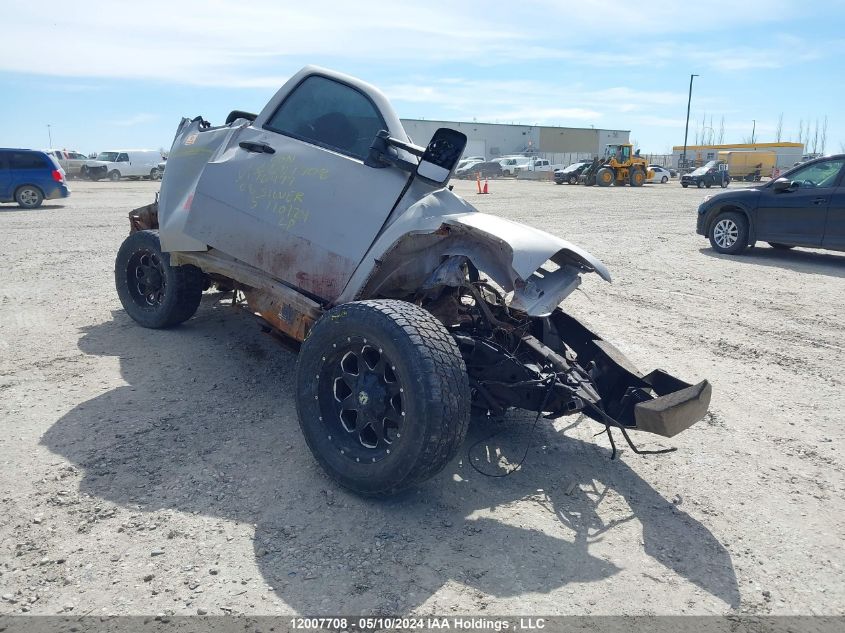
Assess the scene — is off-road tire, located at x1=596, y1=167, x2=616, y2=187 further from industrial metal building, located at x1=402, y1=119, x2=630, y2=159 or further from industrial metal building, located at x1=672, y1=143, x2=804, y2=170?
industrial metal building, located at x1=402, y1=119, x2=630, y2=159

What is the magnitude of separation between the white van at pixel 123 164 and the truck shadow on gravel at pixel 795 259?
1278 inches

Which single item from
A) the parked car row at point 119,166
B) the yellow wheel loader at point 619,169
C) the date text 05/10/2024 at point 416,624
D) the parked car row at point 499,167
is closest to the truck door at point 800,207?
the date text 05/10/2024 at point 416,624

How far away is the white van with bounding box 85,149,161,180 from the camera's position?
3597 cm

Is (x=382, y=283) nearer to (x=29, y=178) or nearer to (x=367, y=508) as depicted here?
(x=367, y=508)

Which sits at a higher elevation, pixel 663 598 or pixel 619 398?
pixel 619 398

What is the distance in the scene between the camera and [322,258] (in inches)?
165

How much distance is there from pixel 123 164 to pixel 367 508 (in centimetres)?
3765

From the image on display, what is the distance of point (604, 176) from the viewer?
38.6 meters

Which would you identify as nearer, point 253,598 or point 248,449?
point 253,598

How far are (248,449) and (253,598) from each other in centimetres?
138

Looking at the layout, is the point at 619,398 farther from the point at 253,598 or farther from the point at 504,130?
the point at 504,130

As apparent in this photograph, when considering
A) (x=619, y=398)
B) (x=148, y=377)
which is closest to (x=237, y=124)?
(x=148, y=377)

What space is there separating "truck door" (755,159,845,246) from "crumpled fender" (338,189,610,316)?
8654 mm

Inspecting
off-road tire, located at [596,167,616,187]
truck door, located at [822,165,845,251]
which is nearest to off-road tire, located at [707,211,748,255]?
truck door, located at [822,165,845,251]
